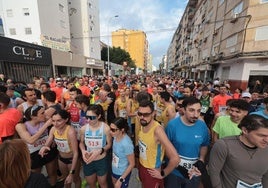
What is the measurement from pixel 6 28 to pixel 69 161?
3076cm

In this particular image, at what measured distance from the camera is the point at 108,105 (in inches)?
206

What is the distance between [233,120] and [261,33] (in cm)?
1539

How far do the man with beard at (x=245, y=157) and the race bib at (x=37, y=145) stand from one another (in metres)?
2.95

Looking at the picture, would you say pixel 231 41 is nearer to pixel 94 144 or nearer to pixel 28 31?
pixel 94 144

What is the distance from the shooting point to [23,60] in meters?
15.4

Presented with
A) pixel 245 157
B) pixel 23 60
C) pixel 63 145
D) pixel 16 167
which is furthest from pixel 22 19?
pixel 245 157

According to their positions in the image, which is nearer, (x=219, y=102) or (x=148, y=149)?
(x=148, y=149)

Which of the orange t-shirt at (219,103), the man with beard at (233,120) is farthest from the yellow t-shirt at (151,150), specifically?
the orange t-shirt at (219,103)

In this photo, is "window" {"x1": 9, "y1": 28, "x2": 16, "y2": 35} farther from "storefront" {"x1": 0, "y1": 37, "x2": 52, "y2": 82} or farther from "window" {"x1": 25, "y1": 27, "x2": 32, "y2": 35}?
"storefront" {"x1": 0, "y1": 37, "x2": 52, "y2": 82}

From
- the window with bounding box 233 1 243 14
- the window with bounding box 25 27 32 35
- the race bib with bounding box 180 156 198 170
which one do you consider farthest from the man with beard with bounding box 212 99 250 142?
the window with bounding box 25 27 32 35

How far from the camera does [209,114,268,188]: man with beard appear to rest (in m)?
1.64

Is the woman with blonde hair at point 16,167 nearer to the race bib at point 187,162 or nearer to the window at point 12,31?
the race bib at point 187,162

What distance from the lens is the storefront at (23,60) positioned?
13.5m

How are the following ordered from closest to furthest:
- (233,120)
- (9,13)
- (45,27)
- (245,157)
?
(245,157) < (233,120) < (9,13) < (45,27)
